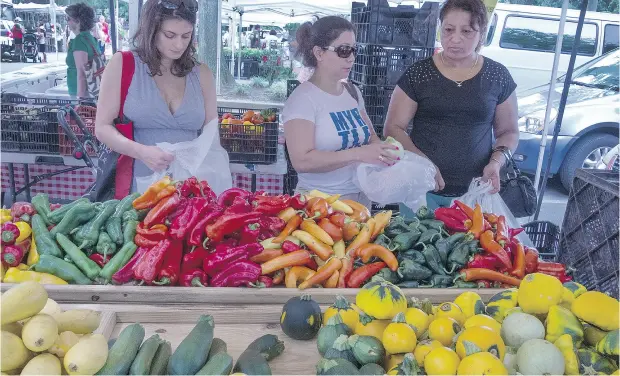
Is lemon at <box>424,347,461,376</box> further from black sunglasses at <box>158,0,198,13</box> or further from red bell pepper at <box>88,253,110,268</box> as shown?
black sunglasses at <box>158,0,198,13</box>

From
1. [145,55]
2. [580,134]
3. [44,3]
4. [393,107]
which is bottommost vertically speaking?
[580,134]

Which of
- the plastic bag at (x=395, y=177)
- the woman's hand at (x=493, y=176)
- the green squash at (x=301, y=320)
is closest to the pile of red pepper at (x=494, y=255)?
the plastic bag at (x=395, y=177)

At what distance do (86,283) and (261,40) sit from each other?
65.6ft

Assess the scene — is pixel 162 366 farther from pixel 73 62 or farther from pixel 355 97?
pixel 73 62

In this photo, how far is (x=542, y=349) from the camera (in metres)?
1.69

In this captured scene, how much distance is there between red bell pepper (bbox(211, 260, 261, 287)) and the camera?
2545mm

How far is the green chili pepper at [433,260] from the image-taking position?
9.00 ft

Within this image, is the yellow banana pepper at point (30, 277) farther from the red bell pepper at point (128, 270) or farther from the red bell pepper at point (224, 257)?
the red bell pepper at point (224, 257)

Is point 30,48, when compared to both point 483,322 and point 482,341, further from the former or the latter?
point 482,341

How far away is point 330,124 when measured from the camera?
3443 mm

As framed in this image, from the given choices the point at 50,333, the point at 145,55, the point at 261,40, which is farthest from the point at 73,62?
the point at 261,40

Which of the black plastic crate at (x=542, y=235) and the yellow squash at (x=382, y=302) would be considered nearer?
the yellow squash at (x=382, y=302)

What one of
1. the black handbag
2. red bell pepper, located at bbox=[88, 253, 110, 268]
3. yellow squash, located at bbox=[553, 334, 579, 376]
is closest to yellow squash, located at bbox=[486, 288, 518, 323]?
yellow squash, located at bbox=[553, 334, 579, 376]

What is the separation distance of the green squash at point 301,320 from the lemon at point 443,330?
0.47 m
